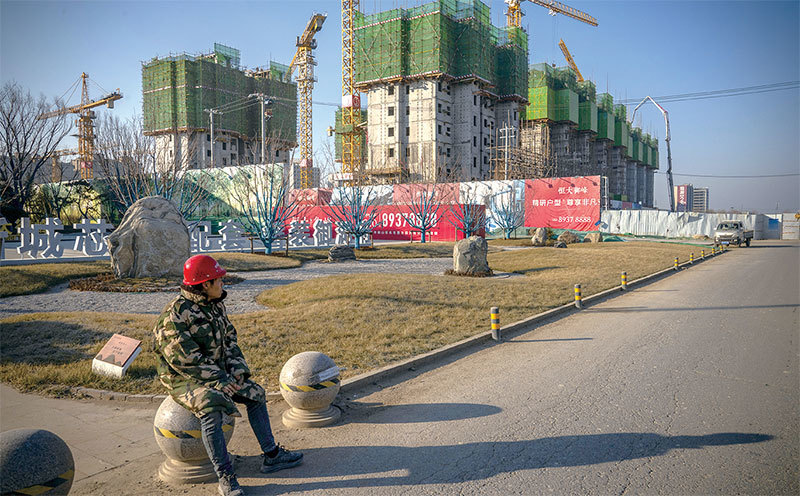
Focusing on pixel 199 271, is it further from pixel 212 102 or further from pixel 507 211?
pixel 212 102

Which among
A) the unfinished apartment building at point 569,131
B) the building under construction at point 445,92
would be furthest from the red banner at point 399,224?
the unfinished apartment building at point 569,131

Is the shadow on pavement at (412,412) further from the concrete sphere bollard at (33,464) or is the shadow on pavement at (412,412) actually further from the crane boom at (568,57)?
the crane boom at (568,57)

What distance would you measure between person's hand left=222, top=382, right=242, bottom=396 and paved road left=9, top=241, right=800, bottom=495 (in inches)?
32.1

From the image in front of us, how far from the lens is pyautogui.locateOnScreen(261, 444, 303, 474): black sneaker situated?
410 cm

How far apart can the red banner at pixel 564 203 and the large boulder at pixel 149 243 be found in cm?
3351

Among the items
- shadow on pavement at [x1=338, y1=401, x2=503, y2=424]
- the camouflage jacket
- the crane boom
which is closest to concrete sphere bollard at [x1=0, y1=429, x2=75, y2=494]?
the camouflage jacket

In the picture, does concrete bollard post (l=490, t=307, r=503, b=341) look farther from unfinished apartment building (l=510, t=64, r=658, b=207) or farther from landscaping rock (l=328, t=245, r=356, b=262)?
unfinished apartment building (l=510, t=64, r=658, b=207)

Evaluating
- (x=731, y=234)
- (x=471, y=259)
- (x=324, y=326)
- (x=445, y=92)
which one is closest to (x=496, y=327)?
(x=324, y=326)

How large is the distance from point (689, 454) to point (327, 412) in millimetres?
3478

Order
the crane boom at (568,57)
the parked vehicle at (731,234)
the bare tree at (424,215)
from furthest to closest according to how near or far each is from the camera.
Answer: the crane boom at (568,57)
the parked vehicle at (731,234)
the bare tree at (424,215)

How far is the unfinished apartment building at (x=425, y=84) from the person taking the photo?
70062mm

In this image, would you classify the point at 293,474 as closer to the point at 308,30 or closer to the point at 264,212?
the point at 264,212

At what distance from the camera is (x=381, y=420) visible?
17.2 ft

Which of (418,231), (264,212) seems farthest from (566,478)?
(418,231)
